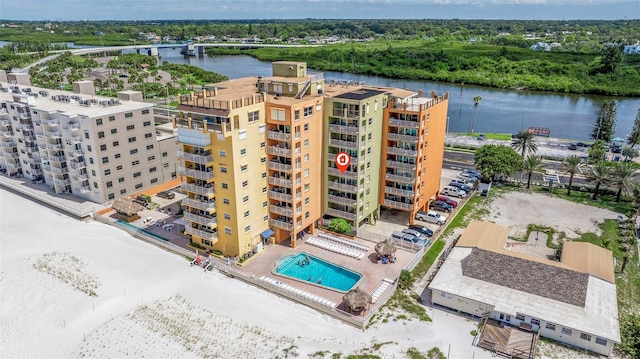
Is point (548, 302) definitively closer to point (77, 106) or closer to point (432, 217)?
point (432, 217)

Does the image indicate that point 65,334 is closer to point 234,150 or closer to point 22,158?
point 234,150

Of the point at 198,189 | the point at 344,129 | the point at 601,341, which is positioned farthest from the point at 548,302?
the point at 198,189

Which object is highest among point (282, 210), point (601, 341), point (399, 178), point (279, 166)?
point (279, 166)

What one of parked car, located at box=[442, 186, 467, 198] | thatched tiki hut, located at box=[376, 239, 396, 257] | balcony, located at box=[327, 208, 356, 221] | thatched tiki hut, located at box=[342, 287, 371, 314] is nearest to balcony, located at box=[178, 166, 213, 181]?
balcony, located at box=[327, 208, 356, 221]

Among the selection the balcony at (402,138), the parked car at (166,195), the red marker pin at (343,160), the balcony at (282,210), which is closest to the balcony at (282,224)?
the balcony at (282,210)

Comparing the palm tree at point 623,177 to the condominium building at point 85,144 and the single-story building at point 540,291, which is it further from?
the condominium building at point 85,144

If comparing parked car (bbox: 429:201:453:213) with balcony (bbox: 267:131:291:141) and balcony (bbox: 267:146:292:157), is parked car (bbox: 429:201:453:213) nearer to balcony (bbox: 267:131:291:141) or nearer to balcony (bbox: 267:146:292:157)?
balcony (bbox: 267:146:292:157)
